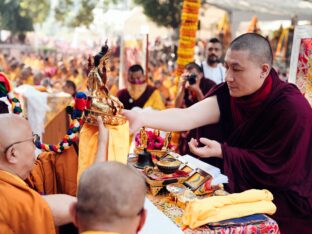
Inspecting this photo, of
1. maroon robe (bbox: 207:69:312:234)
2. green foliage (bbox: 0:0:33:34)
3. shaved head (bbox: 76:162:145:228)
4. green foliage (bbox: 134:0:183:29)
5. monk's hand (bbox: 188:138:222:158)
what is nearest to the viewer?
shaved head (bbox: 76:162:145:228)

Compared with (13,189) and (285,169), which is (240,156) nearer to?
(285,169)

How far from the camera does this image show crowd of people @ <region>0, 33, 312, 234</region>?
1050 mm

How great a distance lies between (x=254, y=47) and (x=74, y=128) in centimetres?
113

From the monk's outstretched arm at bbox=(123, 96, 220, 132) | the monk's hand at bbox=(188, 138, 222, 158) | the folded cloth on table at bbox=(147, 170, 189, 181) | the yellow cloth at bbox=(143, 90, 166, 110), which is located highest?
the monk's outstretched arm at bbox=(123, 96, 220, 132)

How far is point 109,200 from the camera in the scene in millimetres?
1019

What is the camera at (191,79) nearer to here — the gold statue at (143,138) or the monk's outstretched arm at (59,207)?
the gold statue at (143,138)

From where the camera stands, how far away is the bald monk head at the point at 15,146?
143cm

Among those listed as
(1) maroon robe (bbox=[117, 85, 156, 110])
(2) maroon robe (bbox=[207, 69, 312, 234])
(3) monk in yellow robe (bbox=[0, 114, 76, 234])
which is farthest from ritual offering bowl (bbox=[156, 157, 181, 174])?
(1) maroon robe (bbox=[117, 85, 156, 110])

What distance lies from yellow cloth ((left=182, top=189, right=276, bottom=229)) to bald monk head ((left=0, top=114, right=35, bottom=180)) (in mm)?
682

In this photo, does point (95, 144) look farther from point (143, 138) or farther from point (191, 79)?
point (191, 79)

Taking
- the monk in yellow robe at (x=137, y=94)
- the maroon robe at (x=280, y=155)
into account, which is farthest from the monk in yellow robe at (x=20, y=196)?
the monk in yellow robe at (x=137, y=94)

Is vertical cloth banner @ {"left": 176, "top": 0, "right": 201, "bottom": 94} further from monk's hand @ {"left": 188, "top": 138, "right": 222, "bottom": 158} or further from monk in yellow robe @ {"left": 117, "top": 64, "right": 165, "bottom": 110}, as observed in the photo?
monk's hand @ {"left": 188, "top": 138, "right": 222, "bottom": 158}

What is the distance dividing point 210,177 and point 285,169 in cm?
53

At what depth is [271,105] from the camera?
2.16 metres
